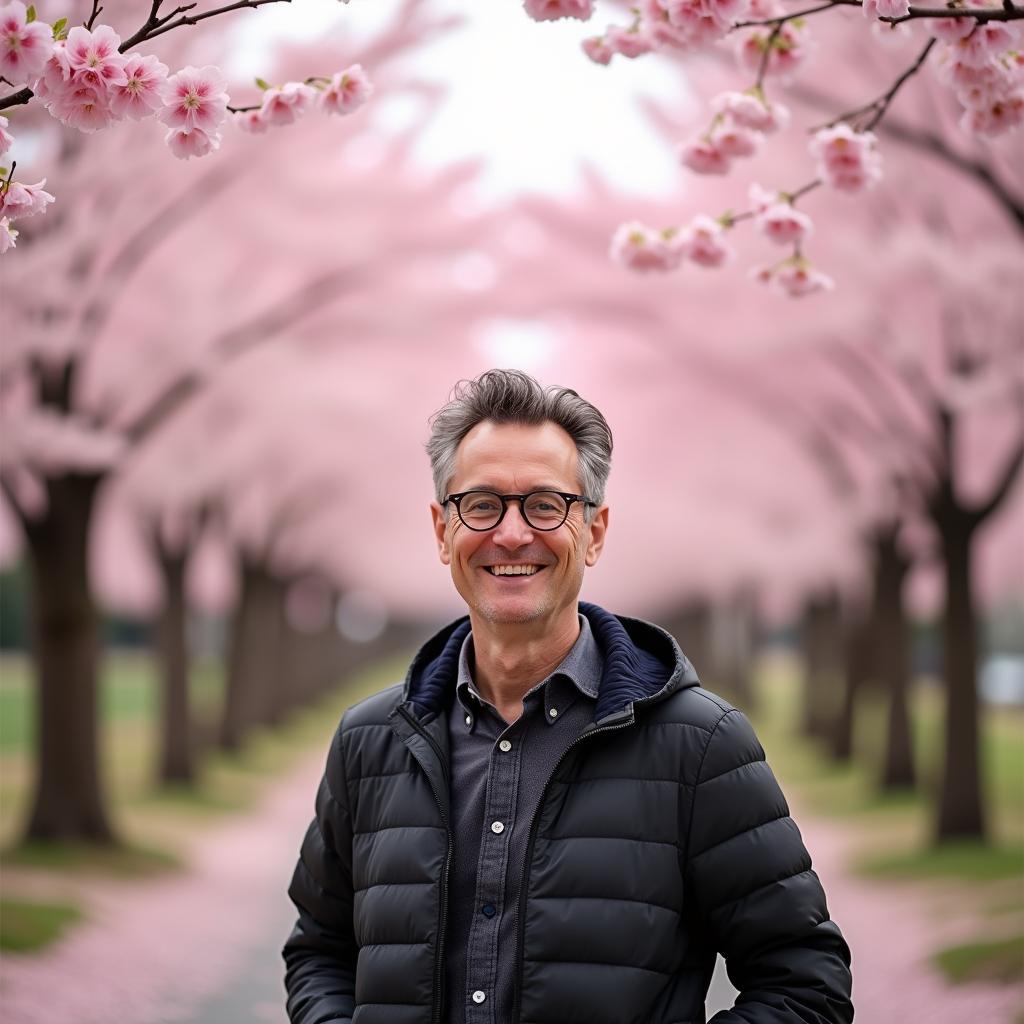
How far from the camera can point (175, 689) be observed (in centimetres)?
1691

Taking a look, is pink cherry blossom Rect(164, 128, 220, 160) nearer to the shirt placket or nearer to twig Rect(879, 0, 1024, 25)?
twig Rect(879, 0, 1024, 25)

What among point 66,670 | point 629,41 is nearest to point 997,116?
point 629,41

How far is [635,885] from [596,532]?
0.73 meters

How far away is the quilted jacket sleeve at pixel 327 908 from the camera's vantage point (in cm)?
274

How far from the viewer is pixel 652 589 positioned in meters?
39.8

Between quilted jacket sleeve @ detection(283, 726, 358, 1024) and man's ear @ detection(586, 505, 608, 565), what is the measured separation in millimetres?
632

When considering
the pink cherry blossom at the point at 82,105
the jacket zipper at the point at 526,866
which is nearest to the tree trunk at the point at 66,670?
the pink cherry blossom at the point at 82,105

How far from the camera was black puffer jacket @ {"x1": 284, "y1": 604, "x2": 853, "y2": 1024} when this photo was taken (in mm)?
2404

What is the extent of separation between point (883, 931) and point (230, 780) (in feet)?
36.5

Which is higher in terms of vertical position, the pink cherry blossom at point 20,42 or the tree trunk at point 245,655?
the tree trunk at point 245,655

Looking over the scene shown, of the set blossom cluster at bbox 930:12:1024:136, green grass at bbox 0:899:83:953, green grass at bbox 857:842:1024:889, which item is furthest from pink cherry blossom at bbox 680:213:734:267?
green grass at bbox 857:842:1024:889

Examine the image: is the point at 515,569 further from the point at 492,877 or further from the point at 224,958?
the point at 224,958

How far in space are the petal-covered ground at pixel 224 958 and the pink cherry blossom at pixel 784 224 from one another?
404cm

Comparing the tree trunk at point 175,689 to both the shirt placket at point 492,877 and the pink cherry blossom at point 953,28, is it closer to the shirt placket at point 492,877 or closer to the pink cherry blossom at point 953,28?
the pink cherry blossom at point 953,28
